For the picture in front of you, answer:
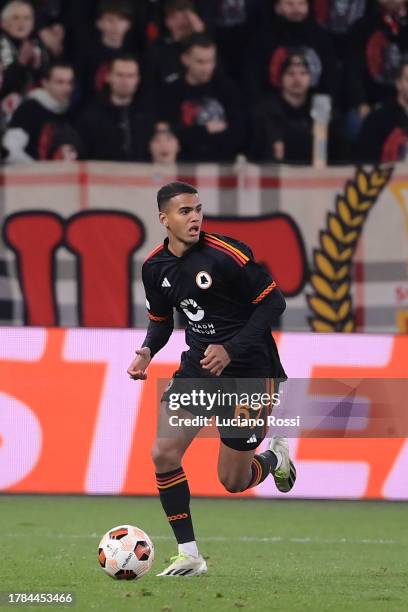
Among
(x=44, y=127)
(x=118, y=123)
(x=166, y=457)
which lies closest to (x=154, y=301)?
(x=166, y=457)

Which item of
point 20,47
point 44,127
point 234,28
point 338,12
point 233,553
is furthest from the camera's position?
point 338,12

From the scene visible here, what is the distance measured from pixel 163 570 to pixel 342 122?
271 inches

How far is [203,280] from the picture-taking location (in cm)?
759

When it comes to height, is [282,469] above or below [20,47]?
below

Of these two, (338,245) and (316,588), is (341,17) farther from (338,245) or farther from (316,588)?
(316,588)

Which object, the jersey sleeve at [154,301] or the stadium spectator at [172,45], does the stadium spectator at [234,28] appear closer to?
the stadium spectator at [172,45]

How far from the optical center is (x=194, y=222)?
7.52 metres

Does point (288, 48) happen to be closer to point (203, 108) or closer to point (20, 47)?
point (203, 108)

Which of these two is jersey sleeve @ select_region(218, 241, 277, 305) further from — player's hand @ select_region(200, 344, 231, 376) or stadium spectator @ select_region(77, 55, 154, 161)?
stadium spectator @ select_region(77, 55, 154, 161)

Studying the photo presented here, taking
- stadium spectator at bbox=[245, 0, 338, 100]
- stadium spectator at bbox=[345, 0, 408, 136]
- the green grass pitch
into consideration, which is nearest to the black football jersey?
the green grass pitch

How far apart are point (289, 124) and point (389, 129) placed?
36.3 inches

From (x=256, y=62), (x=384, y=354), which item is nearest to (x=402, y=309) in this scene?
(x=384, y=354)

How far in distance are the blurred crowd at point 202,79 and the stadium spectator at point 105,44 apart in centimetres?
1

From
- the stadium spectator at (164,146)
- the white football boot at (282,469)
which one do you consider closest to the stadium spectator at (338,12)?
the stadium spectator at (164,146)
